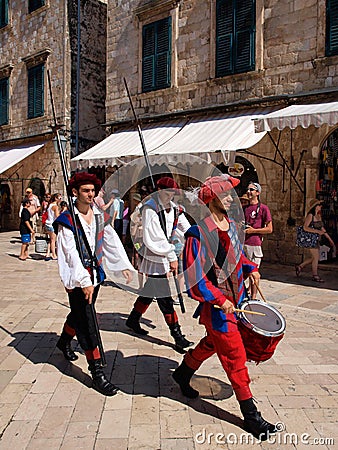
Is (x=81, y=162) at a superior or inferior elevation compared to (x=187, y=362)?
superior

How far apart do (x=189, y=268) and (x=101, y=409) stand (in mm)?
1247

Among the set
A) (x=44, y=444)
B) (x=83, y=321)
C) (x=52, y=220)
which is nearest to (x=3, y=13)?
(x=52, y=220)

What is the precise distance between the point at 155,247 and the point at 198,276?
1.56 metres

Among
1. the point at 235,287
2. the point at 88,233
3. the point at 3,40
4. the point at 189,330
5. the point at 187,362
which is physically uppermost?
the point at 3,40

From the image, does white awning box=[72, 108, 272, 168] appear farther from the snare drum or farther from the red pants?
the red pants

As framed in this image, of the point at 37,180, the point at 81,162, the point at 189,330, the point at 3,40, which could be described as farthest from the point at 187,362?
the point at 3,40

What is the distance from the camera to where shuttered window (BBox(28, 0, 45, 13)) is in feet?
52.5

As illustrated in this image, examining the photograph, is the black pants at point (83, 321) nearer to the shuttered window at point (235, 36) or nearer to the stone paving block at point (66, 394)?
the stone paving block at point (66, 394)

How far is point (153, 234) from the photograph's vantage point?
450 centimetres

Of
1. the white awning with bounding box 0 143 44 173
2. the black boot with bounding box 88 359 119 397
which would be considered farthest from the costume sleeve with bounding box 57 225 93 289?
the white awning with bounding box 0 143 44 173

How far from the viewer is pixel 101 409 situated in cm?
323

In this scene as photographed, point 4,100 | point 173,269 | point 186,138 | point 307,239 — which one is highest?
point 4,100

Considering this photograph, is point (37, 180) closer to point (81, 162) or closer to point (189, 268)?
point (81, 162)

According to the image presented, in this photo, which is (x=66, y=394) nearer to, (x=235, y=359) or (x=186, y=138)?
(x=235, y=359)
